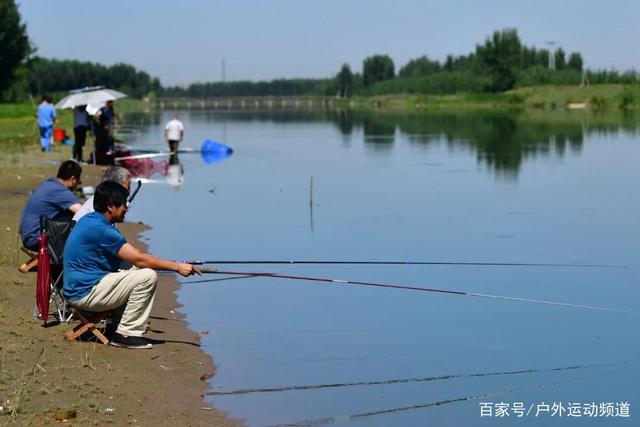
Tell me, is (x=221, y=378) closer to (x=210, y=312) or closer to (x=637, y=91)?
(x=210, y=312)

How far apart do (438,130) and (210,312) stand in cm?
4466

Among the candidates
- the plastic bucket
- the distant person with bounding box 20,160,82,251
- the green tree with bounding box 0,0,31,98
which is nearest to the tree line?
the green tree with bounding box 0,0,31,98

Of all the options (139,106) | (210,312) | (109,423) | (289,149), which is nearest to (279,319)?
(210,312)

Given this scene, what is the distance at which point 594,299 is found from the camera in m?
11.4

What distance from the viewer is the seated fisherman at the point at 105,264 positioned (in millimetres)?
8008

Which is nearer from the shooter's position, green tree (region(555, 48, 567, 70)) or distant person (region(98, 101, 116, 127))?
distant person (region(98, 101, 116, 127))

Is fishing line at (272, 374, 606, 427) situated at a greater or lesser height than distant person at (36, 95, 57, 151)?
lesser

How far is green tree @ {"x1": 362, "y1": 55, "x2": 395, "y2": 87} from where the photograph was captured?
184750mm

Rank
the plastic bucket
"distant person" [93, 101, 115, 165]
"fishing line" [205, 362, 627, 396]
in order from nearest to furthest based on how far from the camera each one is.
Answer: "fishing line" [205, 362, 627, 396] → "distant person" [93, 101, 115, 165] → the plastic bucket

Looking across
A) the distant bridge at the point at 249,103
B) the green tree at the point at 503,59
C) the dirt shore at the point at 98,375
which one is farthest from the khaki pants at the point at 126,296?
the distant bridge at the point at 249,103

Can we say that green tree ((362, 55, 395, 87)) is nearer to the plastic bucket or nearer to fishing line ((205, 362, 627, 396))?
the plastic bucket

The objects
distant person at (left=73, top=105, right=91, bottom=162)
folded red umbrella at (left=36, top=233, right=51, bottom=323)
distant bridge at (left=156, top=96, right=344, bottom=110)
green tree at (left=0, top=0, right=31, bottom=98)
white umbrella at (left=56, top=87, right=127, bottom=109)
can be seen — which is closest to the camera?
folded red umbrella at (left=36, top=233, right=51, bottom=323)

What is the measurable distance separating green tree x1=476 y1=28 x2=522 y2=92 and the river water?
98.7m

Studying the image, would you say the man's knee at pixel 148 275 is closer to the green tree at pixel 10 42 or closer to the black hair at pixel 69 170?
the black hair at pixel 69 170
